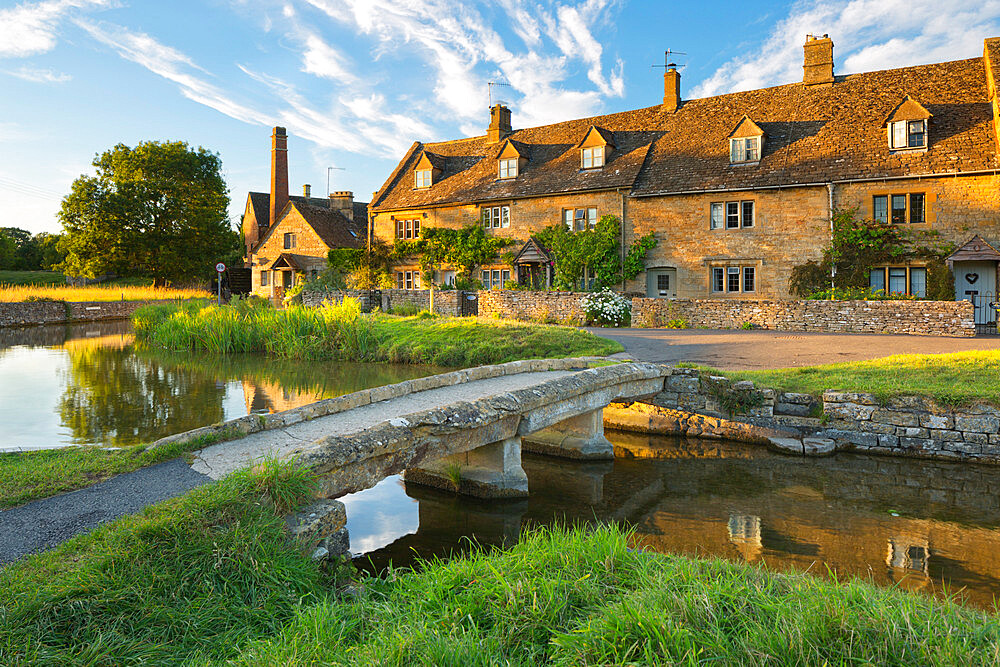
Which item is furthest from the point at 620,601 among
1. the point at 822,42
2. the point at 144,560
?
the point at 822,42

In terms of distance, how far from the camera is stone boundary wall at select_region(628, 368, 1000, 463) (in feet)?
33.1

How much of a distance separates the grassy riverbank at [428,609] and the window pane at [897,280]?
26351 millimetres

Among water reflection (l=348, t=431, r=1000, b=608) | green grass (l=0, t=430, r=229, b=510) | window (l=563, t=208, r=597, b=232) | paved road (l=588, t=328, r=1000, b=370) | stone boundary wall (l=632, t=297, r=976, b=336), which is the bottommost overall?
water reflection (l=348, t=431, r=1000, b=608)

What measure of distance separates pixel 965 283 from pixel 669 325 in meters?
12.3

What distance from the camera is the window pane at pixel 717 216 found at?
29562 millimetres

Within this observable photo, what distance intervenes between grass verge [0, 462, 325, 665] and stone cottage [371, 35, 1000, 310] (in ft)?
92.0

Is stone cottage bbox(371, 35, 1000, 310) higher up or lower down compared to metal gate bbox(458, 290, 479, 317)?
higher up

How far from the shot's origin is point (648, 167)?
3209cm

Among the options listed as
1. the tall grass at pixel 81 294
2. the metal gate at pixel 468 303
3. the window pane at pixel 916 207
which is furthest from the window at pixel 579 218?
the tall grass at pixel 81 294

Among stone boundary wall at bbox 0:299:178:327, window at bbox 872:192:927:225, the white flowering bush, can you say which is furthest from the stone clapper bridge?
stone boundary wall at bbox 0:299:178:327

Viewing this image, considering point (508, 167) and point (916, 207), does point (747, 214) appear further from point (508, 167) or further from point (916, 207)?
point (508, 167)

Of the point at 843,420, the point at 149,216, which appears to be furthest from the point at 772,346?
the point at 149,216

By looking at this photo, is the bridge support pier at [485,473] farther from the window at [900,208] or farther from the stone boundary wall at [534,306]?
the window at [900,208]

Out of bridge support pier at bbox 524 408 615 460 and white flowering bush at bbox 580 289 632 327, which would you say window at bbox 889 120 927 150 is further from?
bridge support pier at bbox 524 408 615 460
